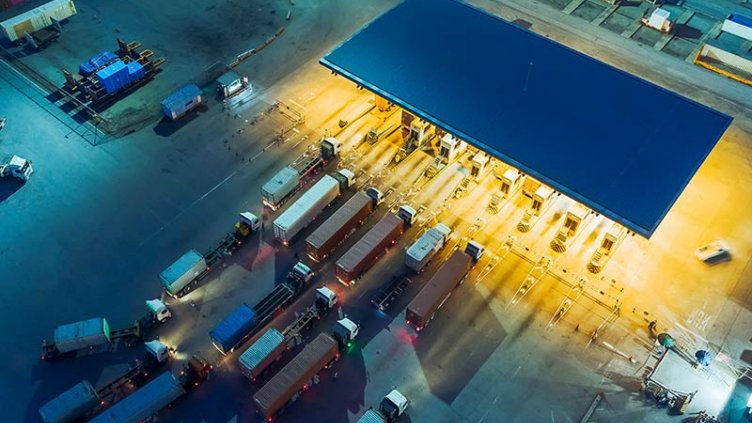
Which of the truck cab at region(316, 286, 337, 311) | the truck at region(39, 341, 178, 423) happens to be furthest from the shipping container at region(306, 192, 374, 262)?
the truck at region(39, 341, 178, 423)

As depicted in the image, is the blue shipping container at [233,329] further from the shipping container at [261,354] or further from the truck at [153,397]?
the truck at [153,397]

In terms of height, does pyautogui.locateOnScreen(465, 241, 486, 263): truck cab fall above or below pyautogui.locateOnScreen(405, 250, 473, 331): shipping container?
above

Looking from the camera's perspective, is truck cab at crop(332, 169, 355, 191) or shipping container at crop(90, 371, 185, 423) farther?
truck cab at crop(332, 169, 355, 191)

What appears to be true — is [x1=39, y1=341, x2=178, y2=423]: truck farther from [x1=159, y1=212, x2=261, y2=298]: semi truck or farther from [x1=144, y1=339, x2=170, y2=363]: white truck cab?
[x1=159, y1=212, x2=261, y2=298]: semi truck

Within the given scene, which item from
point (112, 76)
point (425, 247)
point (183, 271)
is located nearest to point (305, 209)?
point (425, 247)

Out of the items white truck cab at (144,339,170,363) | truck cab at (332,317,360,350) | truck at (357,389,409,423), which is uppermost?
truck cab at (332,317,360,350)

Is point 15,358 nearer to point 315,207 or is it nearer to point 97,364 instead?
point 97,364

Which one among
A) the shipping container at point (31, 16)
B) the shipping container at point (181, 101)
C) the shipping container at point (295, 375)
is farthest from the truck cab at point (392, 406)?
the shipping container at point (31, 16)
